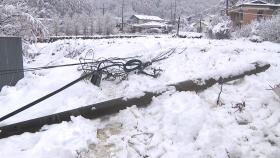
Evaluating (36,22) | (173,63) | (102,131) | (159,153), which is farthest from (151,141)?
(36,22)

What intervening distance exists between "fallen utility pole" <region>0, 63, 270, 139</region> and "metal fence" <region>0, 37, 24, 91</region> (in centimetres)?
275

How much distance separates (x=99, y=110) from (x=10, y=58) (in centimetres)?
310

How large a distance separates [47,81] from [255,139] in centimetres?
377

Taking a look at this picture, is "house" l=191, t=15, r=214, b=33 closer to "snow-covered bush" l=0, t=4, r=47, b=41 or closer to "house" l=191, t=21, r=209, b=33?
"house" l=191, t=21, r=209, b=33

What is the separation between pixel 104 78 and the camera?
19.2 feet

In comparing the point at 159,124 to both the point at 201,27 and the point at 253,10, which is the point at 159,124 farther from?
the point at 201,27

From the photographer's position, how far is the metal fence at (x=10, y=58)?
6293 millimetres

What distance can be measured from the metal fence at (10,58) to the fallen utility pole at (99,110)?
108 inches

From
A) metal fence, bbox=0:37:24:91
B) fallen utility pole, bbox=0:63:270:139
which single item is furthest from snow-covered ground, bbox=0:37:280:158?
metal fence, bbox=0:37:24:91

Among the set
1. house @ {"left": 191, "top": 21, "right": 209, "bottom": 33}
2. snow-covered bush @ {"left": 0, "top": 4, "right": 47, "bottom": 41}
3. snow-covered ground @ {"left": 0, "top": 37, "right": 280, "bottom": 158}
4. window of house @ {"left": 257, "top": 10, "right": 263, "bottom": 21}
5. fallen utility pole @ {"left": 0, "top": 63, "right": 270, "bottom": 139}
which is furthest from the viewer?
house @ {"left": 191, "top": 21, "right": 209, "bottom": 33}

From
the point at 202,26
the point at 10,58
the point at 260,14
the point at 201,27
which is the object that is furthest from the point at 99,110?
the point at 202,26

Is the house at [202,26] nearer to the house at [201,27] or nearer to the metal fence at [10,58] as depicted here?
the house at [201,27]

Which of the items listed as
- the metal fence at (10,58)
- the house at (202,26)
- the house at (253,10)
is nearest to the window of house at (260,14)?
the house at (253,10)

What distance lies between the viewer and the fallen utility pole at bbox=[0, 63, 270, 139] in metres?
3.71
